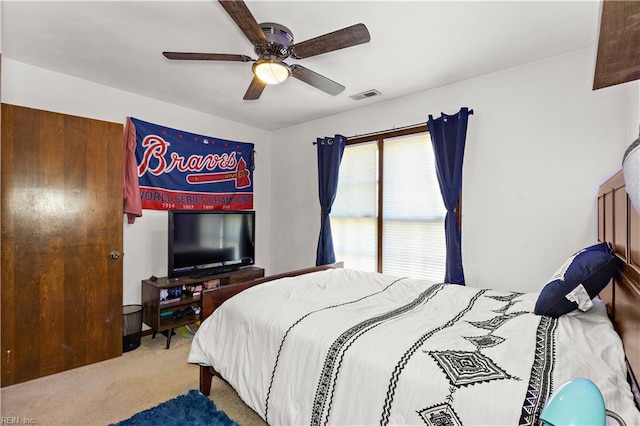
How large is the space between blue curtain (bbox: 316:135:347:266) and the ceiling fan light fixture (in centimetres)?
174

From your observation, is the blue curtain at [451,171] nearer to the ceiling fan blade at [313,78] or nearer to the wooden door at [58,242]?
the ceiling fan blade at [313,78]

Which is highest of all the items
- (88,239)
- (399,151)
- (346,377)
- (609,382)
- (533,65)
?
(533,65)

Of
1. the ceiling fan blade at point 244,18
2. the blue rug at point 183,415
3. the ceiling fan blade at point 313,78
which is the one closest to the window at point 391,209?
the ceiling fan blade at point 313,78

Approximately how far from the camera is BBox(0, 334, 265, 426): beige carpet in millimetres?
2053

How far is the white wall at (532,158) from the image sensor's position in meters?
2.45

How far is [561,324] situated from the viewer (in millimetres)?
1500

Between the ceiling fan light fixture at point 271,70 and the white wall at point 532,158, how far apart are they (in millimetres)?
1729

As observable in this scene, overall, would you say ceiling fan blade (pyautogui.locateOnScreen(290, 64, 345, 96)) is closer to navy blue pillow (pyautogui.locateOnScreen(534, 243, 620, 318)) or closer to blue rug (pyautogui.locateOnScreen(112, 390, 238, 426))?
navy blue pillow (pyautogui.locateOnScreen(534, 243, 620, 318))

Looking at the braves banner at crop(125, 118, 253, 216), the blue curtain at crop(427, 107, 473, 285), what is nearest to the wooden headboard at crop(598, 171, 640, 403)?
the blue curtain at crop(427, 107, 473, 285)

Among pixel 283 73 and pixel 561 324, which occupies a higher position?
pixel 283 73

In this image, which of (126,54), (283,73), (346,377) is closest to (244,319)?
(346,377)

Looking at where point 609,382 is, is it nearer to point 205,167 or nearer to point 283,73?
point 283,73

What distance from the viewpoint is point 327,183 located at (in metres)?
4.00

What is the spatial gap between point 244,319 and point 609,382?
1639mm
